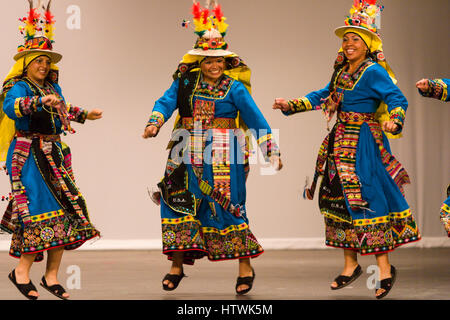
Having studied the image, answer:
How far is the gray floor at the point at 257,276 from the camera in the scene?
13.7 ft

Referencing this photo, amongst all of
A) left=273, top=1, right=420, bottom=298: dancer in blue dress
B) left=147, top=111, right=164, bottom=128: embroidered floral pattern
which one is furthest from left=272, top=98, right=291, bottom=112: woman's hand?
left=147, top=111, right=164, bottom=128: embroidered floral pattern

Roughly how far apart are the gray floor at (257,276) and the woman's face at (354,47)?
1.11 meters

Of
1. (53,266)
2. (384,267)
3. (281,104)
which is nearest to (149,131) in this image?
(281,104)

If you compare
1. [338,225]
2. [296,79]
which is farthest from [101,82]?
[338,225]

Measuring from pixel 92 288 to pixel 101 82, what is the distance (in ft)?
9.34

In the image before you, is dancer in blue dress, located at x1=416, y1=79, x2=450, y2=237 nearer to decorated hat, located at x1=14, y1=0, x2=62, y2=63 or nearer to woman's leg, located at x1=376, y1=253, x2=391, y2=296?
woman's leg, located at x1=376, y1=253, x2=391, y2=296

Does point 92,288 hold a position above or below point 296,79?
below

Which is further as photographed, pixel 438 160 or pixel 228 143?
pixel 438 160

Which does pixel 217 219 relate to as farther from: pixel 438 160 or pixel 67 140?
pixel 438 160

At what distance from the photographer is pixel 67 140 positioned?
692 centimetres

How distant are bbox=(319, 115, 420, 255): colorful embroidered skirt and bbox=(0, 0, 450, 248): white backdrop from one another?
287 cm

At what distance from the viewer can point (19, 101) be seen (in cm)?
398
